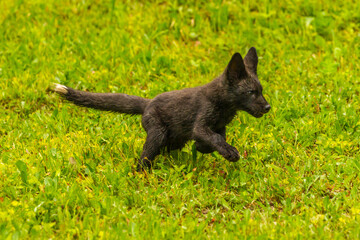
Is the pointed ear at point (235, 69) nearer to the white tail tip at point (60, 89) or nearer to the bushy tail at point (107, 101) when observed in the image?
the bushy tail at point (107, 101)

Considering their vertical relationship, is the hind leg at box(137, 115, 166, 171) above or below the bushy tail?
below

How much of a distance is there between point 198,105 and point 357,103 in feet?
8.89

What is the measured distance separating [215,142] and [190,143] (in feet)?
3.48

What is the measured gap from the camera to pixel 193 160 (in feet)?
19.4

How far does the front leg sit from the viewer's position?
17.5 feet

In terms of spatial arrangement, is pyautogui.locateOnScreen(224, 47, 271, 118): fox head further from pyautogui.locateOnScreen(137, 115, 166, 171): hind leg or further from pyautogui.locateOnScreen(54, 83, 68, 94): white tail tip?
pyautogui.locateOnScreen(54, 83, 68, 94): white tail tip

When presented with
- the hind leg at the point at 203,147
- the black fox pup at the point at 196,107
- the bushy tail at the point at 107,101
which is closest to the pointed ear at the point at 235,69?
the black fox pup at the point at 196,107

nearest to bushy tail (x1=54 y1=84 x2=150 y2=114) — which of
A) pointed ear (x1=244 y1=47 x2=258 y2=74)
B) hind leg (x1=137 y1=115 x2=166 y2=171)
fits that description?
hind leg (x1=137 y1=115 x2=166 y2=171)

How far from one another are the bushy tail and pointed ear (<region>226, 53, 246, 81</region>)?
3.80 ft

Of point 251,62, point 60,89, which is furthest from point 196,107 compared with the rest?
point 60,89

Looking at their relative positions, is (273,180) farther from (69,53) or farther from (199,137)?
(69,53)

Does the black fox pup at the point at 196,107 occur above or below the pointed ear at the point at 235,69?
below

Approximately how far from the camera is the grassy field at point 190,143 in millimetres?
4844

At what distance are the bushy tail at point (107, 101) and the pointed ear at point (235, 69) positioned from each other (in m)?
1.16
